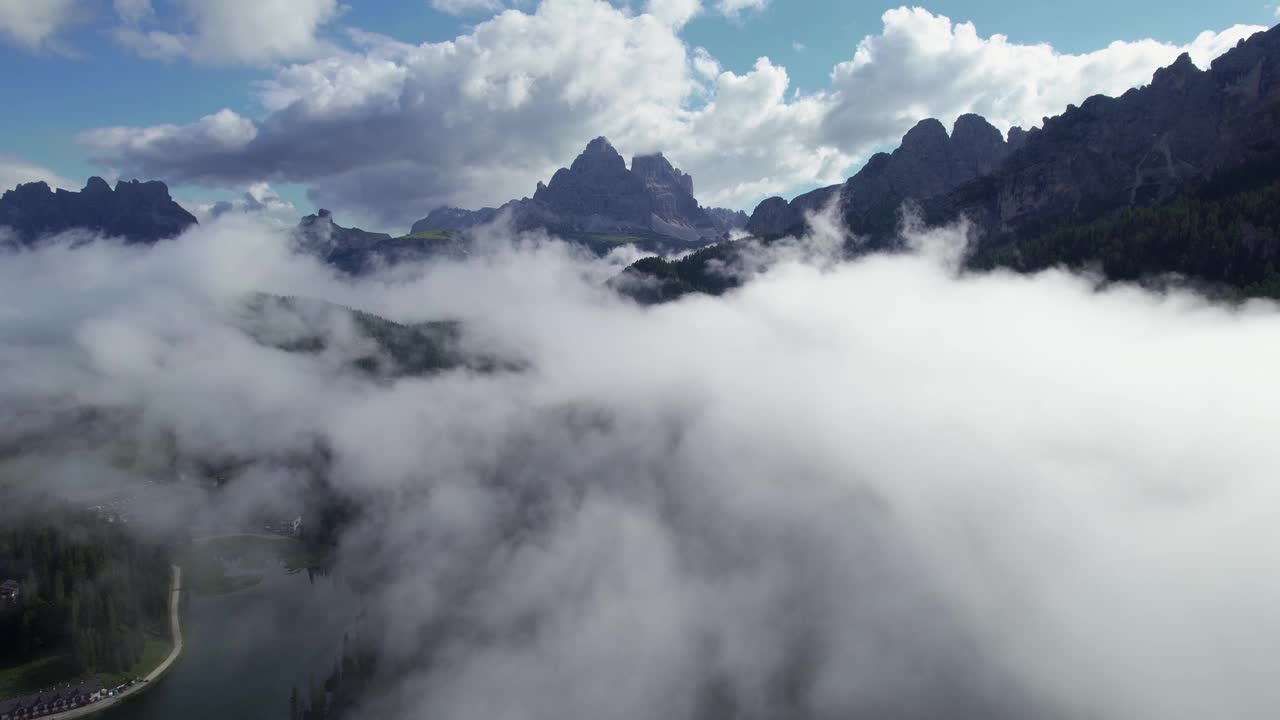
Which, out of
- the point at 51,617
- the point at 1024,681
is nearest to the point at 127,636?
the point at 51,617

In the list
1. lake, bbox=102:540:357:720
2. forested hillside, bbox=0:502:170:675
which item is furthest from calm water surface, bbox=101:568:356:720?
forested hillside, bbox=0:502:170:675

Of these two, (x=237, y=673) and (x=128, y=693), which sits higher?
(x=128, y=693)

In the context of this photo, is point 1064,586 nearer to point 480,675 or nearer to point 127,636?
point 480,675

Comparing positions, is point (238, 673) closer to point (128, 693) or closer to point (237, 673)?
point (237, 673)

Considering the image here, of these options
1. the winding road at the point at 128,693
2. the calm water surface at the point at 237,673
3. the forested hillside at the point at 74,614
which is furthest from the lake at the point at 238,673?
the forested hillside at the point at 74,614

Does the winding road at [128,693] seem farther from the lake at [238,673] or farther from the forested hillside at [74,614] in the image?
the forested hillside at [74,614]

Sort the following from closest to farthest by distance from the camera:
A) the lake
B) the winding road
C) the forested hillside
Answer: the winding road → the lake → the forested hillside

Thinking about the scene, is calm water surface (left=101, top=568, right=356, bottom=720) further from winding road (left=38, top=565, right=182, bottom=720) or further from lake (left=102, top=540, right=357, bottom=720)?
winding road (left=38, top=565, right=182, bottom=720)

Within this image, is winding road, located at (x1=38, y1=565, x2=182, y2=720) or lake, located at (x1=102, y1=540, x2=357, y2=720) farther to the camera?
lake, located at (x1=102, y1=540, x2=357, y2=720)

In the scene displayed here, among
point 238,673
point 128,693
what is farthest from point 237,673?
point 128,693

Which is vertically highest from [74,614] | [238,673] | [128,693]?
[74,614]

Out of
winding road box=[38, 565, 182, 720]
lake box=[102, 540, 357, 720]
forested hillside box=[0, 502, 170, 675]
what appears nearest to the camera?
winding road box=[38, 565, 182, 720]
